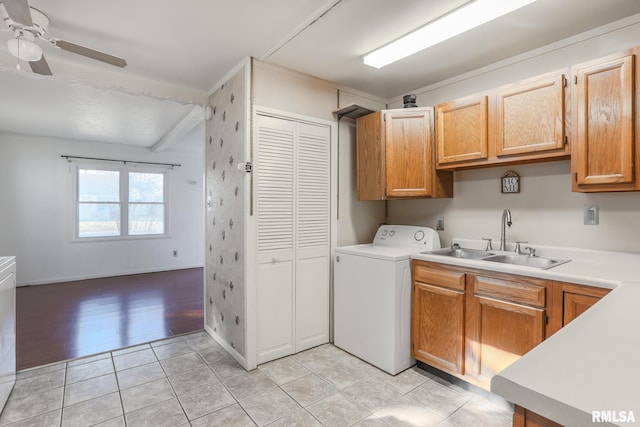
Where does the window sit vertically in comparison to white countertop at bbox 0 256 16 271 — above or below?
above

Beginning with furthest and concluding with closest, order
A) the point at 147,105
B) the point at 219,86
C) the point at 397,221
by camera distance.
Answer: the point at 147,105, the point at 397,221, the point at 219,86

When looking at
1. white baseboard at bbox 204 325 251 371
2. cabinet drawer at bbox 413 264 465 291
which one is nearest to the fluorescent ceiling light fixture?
cabinet drawer at bbox 413 264 465 291

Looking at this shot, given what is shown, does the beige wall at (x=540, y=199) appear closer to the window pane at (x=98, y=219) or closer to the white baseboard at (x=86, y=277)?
the white baseboard at (x=86, y=277)

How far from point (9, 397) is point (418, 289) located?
114 inches

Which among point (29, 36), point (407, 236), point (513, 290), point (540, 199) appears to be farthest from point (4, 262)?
point (540, 199)

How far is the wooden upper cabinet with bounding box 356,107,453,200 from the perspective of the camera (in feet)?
8.93

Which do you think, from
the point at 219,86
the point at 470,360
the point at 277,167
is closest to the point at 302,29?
the point at 277,167

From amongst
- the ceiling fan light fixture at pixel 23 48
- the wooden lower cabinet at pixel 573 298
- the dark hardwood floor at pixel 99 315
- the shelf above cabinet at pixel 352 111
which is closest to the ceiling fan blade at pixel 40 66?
the ceiling fan light fixture at pixel 23 48

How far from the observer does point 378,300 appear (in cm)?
254

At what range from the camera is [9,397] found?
2.14 m

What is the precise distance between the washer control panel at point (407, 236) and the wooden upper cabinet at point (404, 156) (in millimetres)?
357

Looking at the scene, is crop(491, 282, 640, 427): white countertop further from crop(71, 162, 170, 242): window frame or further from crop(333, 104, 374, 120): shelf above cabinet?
Answer: crop(71, 162, 170, 242): window frame

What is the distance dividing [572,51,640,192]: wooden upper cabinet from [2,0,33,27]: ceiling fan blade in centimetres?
295

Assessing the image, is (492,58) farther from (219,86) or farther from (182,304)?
(182,304)
